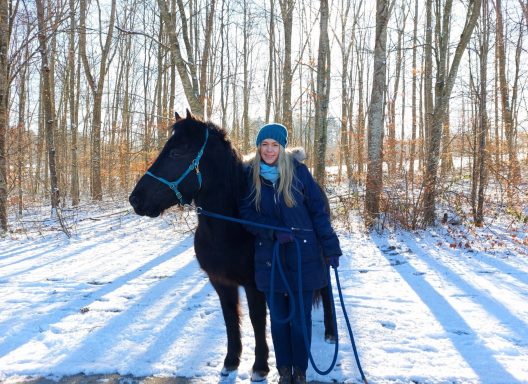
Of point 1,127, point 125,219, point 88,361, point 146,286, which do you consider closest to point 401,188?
point 146,286

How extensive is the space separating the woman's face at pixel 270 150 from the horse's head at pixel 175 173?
1.44 ft

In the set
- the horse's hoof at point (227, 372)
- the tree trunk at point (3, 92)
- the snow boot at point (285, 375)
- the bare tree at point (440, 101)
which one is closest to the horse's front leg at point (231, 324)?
the horse's hoof at point (227, 372)

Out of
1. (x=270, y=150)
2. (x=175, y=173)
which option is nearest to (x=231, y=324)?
(x=175, y=173)

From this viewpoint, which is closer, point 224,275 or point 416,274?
point 224,275

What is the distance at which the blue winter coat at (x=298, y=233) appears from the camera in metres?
2.52

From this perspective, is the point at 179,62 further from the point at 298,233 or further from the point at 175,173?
the point at 298,233

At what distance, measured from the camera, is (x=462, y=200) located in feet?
28.0

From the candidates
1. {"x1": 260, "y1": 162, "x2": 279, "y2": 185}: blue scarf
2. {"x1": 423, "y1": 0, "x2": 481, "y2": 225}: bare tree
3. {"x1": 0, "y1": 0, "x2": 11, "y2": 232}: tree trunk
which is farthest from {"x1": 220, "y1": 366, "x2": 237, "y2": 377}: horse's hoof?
{"x1": 0, "y1": 0, "x2": 11, "y2": 232}: tree trunk

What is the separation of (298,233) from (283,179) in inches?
14.7

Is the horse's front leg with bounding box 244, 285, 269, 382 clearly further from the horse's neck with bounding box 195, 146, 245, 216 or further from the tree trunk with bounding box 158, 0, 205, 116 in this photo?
the tree trunk with bounding box 158, 0, 205, 116

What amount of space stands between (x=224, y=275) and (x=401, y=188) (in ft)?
20.0

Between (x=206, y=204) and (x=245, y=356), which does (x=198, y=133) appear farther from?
(x=245, y=356)

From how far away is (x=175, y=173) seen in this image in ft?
8.64

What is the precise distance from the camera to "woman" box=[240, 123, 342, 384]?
2520 mm
